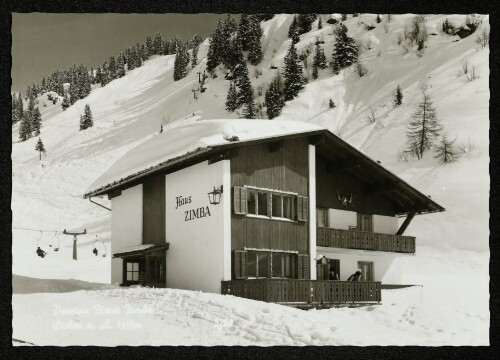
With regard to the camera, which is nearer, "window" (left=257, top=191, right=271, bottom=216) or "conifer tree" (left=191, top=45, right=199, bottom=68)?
"window" (left=257, top=191, right=271, bottom=216)

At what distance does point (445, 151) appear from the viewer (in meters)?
→ 23.8

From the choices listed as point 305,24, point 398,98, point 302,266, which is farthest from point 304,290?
point 305,24

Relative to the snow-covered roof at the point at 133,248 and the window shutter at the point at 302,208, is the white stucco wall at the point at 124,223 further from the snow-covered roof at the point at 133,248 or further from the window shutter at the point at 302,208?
the window shutter at the point at 302,208

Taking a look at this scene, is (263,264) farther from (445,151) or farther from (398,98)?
(398,98)

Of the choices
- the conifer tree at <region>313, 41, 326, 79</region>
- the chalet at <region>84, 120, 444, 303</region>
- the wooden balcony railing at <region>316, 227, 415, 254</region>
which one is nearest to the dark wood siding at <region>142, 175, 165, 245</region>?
the chalet at <region>84, 120, 444, 303</region>

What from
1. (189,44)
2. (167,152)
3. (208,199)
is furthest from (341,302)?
(189,44)

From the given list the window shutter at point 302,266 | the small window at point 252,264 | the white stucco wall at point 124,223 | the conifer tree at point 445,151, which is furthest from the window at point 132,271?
the conifer tree at point 445,151

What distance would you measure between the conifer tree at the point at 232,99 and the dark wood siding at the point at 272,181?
3499 millimetres

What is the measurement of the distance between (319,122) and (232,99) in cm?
296

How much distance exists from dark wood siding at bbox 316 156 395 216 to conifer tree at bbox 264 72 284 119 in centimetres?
272

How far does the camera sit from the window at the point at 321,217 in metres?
24.6

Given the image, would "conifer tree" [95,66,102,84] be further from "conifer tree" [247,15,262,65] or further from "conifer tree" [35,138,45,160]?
"conifer tree" [247,15,262,65]

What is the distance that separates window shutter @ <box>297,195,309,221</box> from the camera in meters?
22.7

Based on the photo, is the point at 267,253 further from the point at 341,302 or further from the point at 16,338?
the point at 16,338
